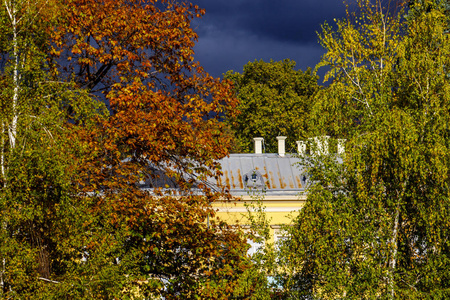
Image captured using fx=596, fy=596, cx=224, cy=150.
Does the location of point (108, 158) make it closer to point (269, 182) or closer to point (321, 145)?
point (321, 145)

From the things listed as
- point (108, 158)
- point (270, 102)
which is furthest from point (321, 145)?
point (270, 102)

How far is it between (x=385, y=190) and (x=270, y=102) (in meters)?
32.0

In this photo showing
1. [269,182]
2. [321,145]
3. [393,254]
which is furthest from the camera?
[269,182]

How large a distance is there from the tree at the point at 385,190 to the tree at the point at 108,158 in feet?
8.74

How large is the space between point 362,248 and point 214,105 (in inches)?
215

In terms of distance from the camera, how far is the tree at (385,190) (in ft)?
41.1

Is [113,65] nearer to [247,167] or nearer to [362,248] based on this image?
[362,248]

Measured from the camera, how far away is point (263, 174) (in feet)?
97.3

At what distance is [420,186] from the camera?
13062 mm

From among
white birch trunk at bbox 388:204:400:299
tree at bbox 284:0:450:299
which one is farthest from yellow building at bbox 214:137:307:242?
white birch trunk at bbox 388:204:400:299

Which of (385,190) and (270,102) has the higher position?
(270,102)

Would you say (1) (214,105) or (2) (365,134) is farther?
(1) (214,105)

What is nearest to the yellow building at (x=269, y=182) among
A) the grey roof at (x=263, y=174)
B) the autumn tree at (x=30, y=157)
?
the grey roof at (x=263, y=174)

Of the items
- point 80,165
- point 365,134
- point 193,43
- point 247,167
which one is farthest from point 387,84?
point 247,167
